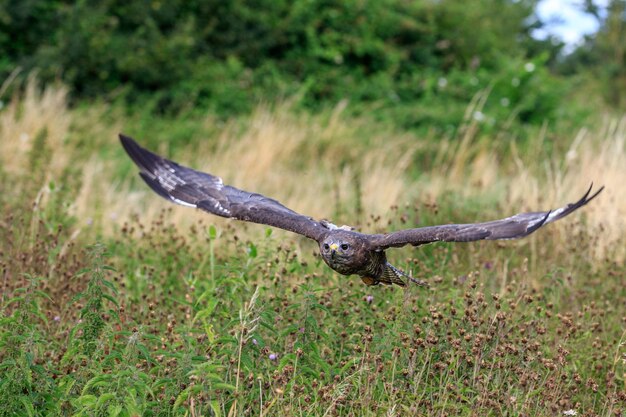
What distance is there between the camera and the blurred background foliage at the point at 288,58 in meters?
13.9

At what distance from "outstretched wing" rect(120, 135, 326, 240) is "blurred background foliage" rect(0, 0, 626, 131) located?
234 inches

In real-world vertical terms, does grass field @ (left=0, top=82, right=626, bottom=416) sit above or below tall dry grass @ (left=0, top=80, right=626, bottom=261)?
above

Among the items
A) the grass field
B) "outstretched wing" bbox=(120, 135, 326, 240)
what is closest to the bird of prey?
"outstretched wing" bbox=(120, 135, 326, 240)

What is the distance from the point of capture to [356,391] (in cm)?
414

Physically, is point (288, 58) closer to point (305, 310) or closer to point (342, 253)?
point (342, 253)

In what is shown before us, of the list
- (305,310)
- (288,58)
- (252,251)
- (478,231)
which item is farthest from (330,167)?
(305,310)

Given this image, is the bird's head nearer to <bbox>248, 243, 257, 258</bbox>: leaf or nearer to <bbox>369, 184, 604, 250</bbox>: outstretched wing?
<bbox>369, 184, 604, 250</bbox>: outstretched wing

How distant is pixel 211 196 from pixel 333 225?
98 centimetres

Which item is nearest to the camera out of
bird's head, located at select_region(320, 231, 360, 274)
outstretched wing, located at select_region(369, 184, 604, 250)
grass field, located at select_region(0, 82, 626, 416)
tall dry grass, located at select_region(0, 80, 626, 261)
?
grass field, located at select_region(0, 82, 626, 416)

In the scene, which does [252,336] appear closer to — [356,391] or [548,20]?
[356,391]

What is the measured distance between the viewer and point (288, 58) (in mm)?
16000

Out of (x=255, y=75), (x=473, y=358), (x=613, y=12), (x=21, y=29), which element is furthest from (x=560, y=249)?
(x=613, y=12)

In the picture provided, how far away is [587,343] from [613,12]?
707 inches

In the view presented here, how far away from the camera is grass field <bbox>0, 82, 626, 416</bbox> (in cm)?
402
